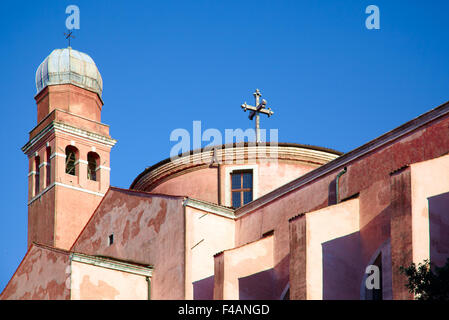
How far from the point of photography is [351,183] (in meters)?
24.2

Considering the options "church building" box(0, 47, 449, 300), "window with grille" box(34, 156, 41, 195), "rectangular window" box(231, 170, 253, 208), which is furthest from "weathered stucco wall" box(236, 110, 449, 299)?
"window with grille" box(34, 156, 41, 195)

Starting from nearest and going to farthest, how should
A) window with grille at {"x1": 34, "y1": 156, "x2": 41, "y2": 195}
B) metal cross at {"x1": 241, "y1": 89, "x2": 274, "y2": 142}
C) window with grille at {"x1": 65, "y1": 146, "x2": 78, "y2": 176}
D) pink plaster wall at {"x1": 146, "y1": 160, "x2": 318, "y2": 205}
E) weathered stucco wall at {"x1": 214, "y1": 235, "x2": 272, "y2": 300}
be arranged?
weathered stucco wall at {"x1": 214, "y1": 235, "x2": 272, "y2": 300} → pink plaster wall at {"x1": 146, "y1": 160, "x2": 318, "y2": 205} → metal cross at {"x1": 241, "y1": 89, "x2": 274, "y2": 142} → window with grille at {"x1": 65, "y1": 146, "x2": 78, "y2": 176} → window with grille at {"x1": 34, "y1": 156, "x2": 41, "y2": 195}

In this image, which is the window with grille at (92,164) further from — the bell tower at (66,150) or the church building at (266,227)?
the church building at (266,227)

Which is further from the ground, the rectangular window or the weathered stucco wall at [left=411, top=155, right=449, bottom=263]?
the rectangular window

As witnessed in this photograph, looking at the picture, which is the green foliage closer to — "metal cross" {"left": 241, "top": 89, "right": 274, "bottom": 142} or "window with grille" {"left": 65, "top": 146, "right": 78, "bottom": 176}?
"metal cross" {"left": 241, "top": 89, "right": 274, "bottom": 142}

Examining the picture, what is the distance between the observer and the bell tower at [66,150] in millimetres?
41969

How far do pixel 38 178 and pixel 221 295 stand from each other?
72.9 feet

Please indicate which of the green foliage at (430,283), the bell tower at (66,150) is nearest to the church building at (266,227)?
the green foliage at (430,283)

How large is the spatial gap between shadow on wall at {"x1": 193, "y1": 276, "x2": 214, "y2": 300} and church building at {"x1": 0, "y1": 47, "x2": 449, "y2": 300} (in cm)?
4

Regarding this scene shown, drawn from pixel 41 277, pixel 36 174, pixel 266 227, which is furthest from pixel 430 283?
pixel 36 174

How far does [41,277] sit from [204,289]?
4.63m

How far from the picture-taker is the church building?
2039 centimetres

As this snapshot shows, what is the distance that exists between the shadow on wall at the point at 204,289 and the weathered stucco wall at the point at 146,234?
0.34 meters

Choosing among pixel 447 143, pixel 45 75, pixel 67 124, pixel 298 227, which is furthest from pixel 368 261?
pixel 45 75
